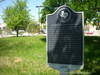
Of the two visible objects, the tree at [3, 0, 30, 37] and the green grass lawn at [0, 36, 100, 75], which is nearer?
the green grass lawn at [0, 36, 100, 75]

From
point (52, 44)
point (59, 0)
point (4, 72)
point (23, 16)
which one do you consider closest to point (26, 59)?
point (4, 72)

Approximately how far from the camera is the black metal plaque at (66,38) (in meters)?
4.81

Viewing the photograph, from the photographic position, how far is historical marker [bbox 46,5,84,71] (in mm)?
4812

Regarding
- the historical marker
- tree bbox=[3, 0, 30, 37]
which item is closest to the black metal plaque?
the historical marker

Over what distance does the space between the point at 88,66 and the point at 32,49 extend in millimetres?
3937

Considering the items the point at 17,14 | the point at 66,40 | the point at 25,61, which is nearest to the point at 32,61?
the point at 25,61

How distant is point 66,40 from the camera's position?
485 cm

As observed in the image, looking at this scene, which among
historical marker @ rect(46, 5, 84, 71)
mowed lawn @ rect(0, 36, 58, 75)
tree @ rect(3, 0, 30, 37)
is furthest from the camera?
tree @ rect(3, 0, 30, 37)

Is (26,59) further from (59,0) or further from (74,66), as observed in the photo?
(59,0)

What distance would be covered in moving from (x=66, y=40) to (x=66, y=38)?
5cm

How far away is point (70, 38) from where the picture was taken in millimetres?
4832

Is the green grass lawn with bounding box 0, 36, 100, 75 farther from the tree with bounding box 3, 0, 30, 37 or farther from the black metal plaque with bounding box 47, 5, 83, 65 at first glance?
the tree with bounding box 3, 0, 30, 37

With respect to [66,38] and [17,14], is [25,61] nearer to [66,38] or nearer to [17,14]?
[66,38]

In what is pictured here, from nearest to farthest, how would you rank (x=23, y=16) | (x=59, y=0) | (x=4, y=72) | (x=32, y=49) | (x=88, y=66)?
1. (x=4, y=72)
2. (x=88, y=66)
3. (x=32, y=49)
4. (x=59, y=0)
5. (x=23, y=16)
